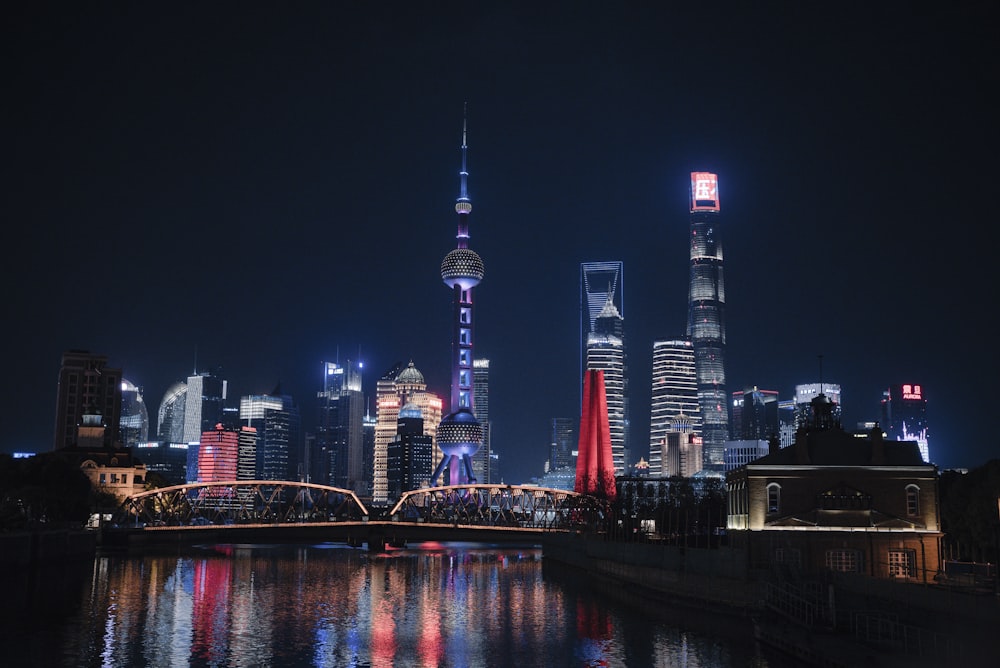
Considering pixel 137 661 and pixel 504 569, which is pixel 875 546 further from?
pixel 504 569

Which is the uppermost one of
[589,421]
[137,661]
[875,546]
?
[589,421]

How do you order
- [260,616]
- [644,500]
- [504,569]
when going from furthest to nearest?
[644,500], [504,569], [260,616]

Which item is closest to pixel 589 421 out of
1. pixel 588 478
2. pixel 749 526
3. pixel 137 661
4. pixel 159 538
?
pixel 588 478

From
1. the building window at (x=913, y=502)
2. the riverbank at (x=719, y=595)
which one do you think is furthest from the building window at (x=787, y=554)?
the building window at (x=913, y=502)

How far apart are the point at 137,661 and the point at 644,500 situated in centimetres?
10738

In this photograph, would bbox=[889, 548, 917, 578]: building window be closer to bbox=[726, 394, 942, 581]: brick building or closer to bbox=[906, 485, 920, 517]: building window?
bbox=[726, 394, 942, 581]: brick building

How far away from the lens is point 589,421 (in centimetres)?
17275

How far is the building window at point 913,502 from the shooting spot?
2972 inches

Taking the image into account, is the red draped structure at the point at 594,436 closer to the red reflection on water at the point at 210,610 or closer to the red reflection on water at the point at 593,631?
the red reflection on water at the point at 210,610

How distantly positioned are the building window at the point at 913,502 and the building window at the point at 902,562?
2.80m

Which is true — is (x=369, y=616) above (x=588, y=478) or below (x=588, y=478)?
below

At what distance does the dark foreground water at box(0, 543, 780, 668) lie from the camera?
55.0 meters

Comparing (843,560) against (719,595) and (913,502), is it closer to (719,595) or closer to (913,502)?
(913,502)

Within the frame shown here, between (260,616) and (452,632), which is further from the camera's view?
(260,616)
